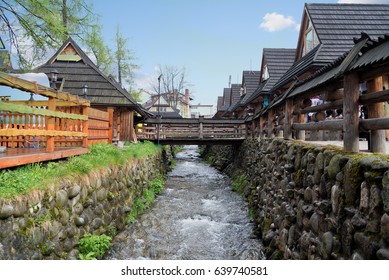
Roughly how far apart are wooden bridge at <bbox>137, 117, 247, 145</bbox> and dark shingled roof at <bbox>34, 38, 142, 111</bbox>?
484cm

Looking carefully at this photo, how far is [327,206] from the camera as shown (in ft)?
12.7

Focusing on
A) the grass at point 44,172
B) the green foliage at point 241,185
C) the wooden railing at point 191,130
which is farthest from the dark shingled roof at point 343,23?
the grass at point 44,172

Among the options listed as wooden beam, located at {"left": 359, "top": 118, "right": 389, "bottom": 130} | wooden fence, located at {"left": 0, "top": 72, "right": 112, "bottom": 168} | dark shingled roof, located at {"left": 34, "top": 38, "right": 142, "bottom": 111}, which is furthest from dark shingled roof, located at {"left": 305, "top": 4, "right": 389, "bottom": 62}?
wooden fence, located at {"left": 0, "top": 72, "right": 112, "bottom": 168}

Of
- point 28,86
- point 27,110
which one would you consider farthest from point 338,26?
point 27,110

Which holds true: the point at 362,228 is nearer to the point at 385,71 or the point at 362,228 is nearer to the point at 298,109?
the point at 385,71

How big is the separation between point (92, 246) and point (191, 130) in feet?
44.8

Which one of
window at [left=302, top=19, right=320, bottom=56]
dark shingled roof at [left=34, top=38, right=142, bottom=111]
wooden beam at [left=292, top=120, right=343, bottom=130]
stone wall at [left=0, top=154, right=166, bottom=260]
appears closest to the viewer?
stone wall at [left=0, top=154, right=166, bottom=260]

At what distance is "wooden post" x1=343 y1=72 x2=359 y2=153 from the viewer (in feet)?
12.6

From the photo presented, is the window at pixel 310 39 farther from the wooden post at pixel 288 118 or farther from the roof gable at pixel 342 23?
the wooden post at pixel 288 118

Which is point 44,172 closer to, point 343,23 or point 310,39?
point 310,39

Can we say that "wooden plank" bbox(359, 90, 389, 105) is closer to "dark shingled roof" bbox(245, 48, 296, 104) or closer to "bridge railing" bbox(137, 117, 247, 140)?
"dark shingled roof" bbox(245, 48, 296, 104)

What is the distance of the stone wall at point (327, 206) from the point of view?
2.84 meters
